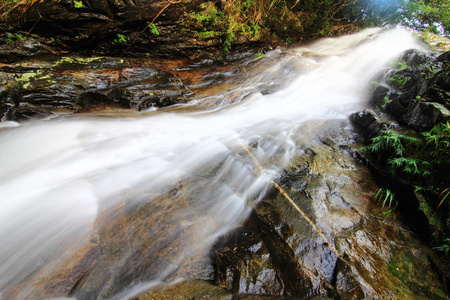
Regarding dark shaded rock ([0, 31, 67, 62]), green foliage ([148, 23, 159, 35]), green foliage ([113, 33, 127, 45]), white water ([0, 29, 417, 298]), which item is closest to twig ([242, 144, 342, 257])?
white water ([0, 29, 417, 298])

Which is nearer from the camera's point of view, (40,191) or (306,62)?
(40,191)

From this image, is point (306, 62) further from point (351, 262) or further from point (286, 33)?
point (351, 262)

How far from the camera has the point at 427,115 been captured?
3.84 meters

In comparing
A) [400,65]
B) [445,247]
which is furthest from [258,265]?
[400,65]

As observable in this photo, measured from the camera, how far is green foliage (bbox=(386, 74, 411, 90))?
555 centimetres

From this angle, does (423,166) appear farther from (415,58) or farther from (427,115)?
(415,58)

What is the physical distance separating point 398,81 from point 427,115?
2532 millimetres

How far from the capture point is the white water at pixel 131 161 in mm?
2732

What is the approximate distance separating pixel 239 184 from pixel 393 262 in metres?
2.16

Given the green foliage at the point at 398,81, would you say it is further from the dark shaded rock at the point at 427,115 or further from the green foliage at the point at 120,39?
the green foliage at the point at 120,39

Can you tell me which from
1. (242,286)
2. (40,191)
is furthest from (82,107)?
(242,286)

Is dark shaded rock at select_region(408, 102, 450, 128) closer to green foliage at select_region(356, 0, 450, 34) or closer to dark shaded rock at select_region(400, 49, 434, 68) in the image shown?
dark shaded rock at select_region(400, 49, 434, 68)

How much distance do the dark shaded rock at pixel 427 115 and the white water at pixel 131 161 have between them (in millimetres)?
1633

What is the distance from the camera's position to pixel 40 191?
3.29 metres
